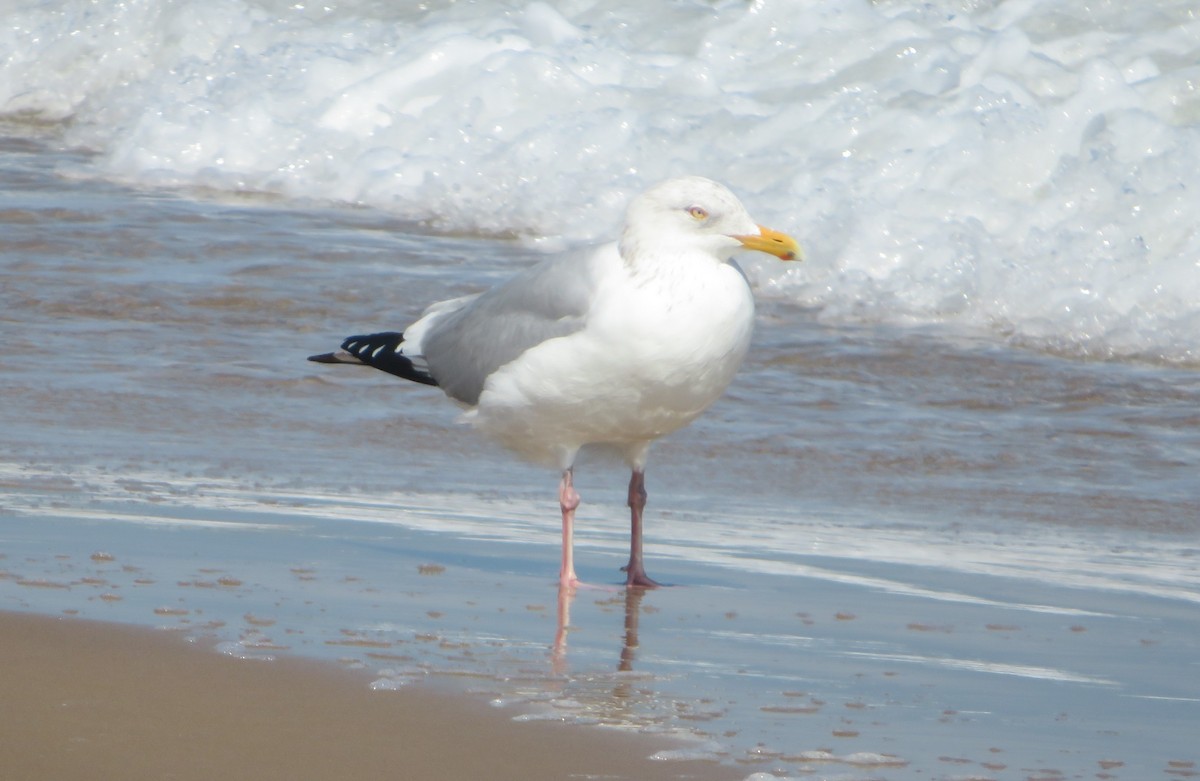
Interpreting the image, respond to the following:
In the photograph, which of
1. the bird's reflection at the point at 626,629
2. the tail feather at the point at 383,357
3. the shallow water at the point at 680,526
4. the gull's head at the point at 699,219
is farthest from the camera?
the tail feather at the point at 383,357

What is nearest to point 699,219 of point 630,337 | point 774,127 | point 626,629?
point 630,337

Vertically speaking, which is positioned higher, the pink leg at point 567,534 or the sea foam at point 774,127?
the sea foam at point 774,127

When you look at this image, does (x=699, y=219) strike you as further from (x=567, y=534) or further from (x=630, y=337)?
(x=567, y=534)

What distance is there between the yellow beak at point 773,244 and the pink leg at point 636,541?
2.18 feet

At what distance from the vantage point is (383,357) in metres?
5.48

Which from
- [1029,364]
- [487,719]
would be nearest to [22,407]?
[487,719]

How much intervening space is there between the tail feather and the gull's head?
97 centimetres

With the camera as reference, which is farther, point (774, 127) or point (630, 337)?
point (774, 127)

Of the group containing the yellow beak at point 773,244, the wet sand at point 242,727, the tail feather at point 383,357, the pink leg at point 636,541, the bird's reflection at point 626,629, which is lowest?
the wet sand at point 242,727

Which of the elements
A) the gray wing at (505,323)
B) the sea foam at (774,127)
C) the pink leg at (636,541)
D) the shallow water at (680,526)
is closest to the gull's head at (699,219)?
the gray wing at (505,323)

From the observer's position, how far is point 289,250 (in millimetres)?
8914

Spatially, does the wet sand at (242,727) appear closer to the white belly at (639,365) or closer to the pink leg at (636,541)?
the pink leg at (636,541)

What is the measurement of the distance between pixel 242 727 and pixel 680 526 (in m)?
2.28

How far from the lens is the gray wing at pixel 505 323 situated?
4676 mm
